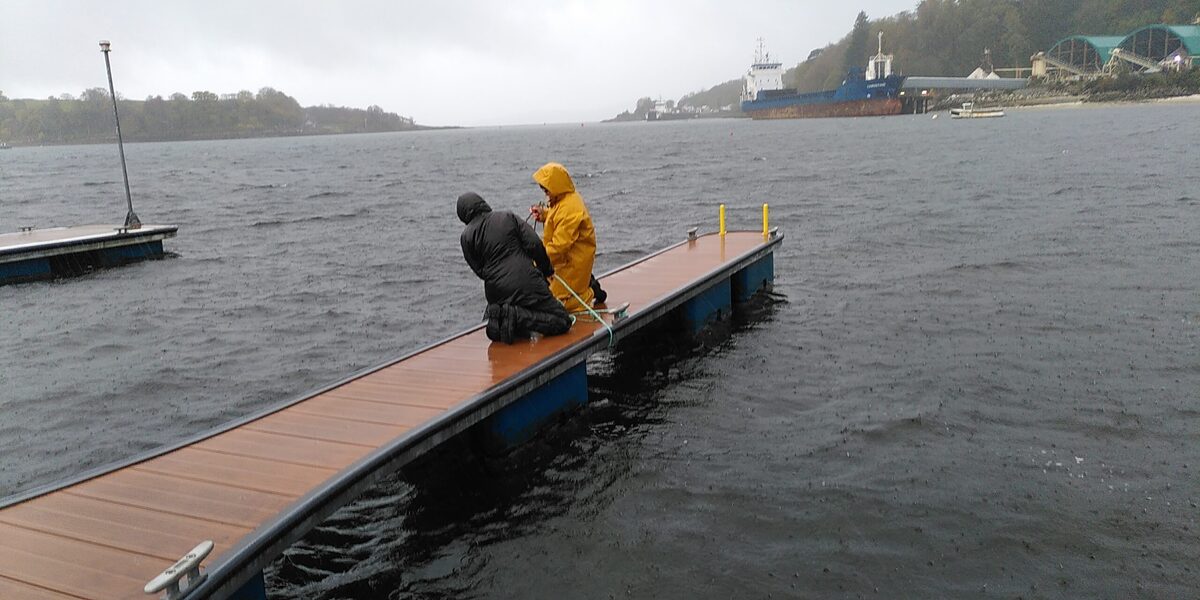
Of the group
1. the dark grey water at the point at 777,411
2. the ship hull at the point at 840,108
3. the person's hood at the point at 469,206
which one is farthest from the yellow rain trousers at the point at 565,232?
the ship hull at the point at 840,108

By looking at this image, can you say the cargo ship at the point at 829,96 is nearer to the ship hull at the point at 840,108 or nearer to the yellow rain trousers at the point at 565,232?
the ship hull at the point at 840,108

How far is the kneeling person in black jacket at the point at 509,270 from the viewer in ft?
27.3

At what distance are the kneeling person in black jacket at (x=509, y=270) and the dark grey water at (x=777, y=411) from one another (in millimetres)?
1131

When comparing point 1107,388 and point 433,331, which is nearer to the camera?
point 1107,388

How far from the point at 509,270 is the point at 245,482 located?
3.42 m

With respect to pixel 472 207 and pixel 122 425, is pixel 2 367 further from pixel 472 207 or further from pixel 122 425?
pixel 472 207

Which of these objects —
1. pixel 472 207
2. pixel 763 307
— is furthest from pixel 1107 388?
pixel 472 207

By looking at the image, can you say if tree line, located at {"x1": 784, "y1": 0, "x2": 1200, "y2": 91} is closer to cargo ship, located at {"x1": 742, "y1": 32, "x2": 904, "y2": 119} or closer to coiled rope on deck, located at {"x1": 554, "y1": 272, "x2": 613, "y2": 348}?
cargo ship, located at {"x1": 742, "y1": 32, "x2": 904, "y2": 119}

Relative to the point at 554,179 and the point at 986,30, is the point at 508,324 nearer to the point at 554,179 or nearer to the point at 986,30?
the point at 554,179

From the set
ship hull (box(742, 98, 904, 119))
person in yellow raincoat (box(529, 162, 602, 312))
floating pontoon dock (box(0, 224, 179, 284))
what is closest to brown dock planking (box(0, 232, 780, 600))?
person in yellow raincoat (box(529, 162, 602, 312))

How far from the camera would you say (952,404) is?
9.25 meters

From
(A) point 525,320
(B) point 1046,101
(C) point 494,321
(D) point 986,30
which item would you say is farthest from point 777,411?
(D) point 986,30

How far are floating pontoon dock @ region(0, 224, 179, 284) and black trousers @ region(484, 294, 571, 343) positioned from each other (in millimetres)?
15208

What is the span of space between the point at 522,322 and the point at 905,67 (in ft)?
588
